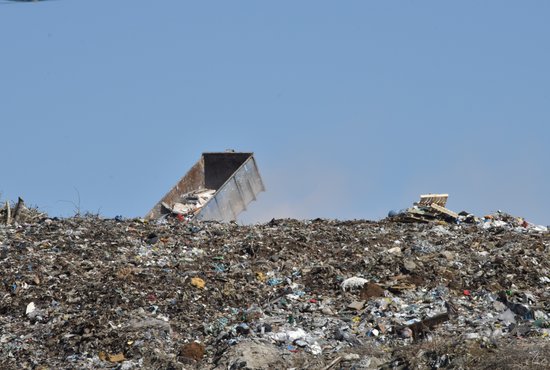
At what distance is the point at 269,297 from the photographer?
10.8m

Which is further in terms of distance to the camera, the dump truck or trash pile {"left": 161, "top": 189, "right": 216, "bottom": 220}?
the dump truck

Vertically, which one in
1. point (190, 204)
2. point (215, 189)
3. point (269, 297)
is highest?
point (215, 189)

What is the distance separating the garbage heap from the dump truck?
2009 millimetres

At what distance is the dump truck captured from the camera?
50.6 feet

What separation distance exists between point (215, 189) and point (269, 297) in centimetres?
639

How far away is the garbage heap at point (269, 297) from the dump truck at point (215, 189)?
6.59 ft

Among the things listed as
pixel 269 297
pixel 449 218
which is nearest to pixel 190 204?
pixel 449 218

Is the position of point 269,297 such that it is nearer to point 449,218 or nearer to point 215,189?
point 449,218

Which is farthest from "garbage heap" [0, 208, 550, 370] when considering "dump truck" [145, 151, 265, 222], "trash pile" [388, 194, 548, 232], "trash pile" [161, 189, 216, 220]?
"dump truck" [145, 151, 265, 222]

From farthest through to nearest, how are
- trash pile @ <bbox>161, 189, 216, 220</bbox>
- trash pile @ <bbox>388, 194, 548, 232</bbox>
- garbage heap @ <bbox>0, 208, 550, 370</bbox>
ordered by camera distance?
trash pile @ <bbox>161, 189, 216, 220</bbox>
trash pile @ <bbox>388, 194, 548, 232</bbox>
garbage heap @ <bbox>0, 208, 550, 370</bbox>

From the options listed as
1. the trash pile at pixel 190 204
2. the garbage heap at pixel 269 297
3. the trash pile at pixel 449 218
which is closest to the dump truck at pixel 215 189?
the trash pile at pixel 190 204

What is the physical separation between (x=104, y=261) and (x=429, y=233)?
4.29 m

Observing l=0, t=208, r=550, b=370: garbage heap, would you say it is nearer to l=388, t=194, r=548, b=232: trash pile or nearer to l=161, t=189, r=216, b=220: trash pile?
l=388, t=194, r=548, b=232: trash pile

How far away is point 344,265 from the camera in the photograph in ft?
37.9
